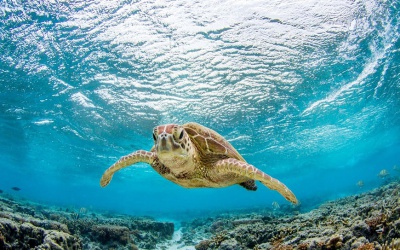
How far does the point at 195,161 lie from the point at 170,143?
1.37 meters

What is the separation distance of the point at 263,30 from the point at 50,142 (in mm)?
24863

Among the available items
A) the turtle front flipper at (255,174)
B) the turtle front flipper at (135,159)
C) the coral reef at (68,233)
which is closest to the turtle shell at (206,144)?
the turtle front flipper at (255,174)

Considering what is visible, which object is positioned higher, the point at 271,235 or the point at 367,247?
the point at 271,235

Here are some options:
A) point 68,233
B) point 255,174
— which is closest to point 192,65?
point 255,174

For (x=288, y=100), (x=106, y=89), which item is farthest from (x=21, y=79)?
(x=288, y=100)

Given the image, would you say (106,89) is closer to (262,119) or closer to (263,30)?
(263,30)

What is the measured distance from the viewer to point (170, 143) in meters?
3.52

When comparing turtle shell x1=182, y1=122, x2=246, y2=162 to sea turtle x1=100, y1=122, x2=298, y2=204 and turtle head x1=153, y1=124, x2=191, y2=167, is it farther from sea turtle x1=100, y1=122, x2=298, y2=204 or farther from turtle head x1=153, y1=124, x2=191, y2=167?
turtle head x1=153, y1=124, x2=191, y2=167

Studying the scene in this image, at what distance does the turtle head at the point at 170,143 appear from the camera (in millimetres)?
3498

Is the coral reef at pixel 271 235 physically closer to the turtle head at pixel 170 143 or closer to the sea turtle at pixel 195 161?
the sea turtle at pixel 195 161

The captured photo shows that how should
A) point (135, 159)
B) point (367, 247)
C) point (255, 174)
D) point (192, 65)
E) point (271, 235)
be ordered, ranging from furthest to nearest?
1. point (192, 65)
2. point (271, 235)
3. point (135, 159)
4. point (255, 174)
5. point (367, 247)

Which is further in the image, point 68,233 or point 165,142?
point 68,233

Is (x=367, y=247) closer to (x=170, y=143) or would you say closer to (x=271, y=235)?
(x=170, y=143)

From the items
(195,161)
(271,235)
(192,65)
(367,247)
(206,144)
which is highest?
(192,65)
